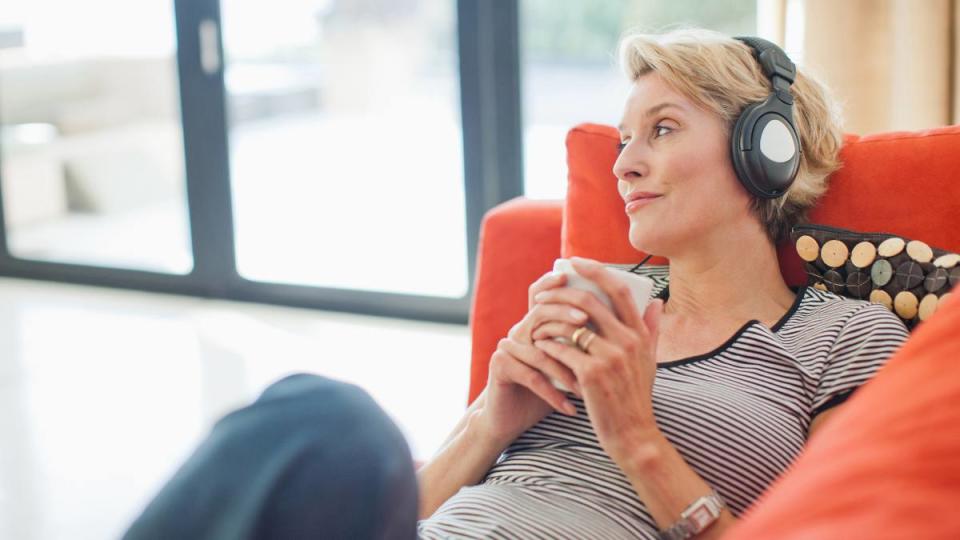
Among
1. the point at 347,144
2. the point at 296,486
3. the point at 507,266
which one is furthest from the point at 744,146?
the point at 347,144

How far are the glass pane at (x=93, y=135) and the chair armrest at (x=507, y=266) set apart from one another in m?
2.35

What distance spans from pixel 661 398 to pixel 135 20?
121 inches

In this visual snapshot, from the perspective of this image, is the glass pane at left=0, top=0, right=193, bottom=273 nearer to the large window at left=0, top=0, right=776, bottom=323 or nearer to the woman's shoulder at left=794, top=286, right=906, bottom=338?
the large window at left=0, top=0, right=776, bottom=323

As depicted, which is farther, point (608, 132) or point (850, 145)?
point (608, 132)

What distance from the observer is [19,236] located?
14.0ft

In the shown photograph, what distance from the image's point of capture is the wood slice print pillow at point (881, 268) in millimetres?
1327

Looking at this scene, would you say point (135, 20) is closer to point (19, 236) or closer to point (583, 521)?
point (19, 236)

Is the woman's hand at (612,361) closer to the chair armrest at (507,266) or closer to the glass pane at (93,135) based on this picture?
the chair armrest at (507,266)

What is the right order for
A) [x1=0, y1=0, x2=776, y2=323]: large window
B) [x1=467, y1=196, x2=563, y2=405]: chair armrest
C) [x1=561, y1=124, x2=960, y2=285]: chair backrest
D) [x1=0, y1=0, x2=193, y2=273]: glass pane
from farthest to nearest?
[x1=0, y1=0, x2=193, y2=273]: glass pane
[x1=0, y1=0, x2=776, y2=323]: large window
[x1=467, y1=196, x2=563, y2=405]: chair armrest
[x1=561, y1=124, x2=960, y2=285]: chair backrest

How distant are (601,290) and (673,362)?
23cm

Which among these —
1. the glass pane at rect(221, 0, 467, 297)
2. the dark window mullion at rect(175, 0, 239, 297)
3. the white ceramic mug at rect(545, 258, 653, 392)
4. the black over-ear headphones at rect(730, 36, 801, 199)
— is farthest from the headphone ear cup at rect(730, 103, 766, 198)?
the dark window mullion at rect(175, 0, 239, 297)

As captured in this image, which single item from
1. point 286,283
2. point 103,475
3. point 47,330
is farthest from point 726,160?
point 47,330

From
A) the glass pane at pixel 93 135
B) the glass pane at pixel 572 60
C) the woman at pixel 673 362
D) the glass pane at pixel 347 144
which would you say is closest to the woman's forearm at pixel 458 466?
the woman at pixel 673 362

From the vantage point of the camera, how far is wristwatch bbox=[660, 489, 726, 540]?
1.18m
